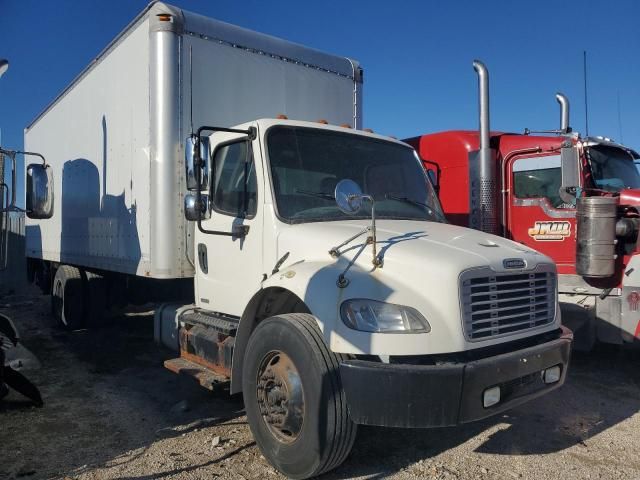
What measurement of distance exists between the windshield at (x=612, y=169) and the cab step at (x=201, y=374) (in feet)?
15.5

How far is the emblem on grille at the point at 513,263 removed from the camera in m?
3.54

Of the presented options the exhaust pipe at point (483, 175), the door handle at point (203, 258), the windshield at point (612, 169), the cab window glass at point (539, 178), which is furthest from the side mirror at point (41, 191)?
the windshield at point (612, 169)

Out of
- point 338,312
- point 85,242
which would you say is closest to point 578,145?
point 338,312

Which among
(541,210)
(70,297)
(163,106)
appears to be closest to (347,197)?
(163,106)

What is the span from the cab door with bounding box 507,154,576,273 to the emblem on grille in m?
3.17

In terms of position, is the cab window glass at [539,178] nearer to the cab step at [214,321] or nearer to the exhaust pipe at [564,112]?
the exhaust pipe at [564,112]

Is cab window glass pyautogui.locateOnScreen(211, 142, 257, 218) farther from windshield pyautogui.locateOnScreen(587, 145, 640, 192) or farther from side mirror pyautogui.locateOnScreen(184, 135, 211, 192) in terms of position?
windshield pyautogui.locateOnScreen(587, 145, 640, 192)

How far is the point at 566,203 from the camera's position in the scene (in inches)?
252

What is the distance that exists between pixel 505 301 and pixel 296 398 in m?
1.46

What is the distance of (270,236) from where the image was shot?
414 cm

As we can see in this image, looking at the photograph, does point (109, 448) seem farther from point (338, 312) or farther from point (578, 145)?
point (578, 145)

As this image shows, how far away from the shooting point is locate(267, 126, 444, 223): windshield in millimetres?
4242

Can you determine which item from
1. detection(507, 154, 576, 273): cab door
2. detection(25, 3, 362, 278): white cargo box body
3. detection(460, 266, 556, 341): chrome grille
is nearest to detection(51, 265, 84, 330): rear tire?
detection(25, 3, 362, 278): white cargo box body

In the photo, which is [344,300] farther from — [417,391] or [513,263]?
[513,263]
